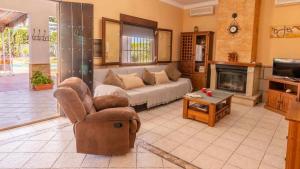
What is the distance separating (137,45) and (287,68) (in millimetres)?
3540

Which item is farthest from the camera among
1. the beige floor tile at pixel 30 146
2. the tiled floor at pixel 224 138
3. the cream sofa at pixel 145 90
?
the cream sofa at pixel 145 90

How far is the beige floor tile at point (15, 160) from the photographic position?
2294 millimetres

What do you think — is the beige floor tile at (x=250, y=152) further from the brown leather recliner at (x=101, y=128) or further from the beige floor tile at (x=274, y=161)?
the brown leather recliner at (x=101, y=128)

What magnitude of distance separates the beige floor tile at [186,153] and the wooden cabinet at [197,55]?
3.69m

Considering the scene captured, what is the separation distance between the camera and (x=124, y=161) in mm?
2447

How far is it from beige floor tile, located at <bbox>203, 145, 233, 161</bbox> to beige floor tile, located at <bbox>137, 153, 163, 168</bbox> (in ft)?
2.18

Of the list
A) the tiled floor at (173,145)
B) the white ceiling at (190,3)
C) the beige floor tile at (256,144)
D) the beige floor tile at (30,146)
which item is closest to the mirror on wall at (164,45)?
the white ceiling at (190,3)

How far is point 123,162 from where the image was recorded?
242 cm

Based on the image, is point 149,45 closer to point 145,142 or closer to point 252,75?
point 252,75

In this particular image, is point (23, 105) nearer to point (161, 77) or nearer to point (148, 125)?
point (148, 125)

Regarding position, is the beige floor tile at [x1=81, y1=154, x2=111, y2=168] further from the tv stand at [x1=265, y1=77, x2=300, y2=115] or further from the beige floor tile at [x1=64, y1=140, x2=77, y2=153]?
the tv stand at [x1=265, y1=77, x2=300, y2=115]

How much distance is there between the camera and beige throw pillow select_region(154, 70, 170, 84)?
5.27 m

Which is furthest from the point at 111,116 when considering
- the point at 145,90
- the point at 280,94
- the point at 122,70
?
the point at 280,94

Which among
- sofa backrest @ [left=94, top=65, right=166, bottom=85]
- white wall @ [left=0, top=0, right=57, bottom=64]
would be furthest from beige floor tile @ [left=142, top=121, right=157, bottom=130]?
white wall @ [left=0, top=0, right=57, bottom=64]
